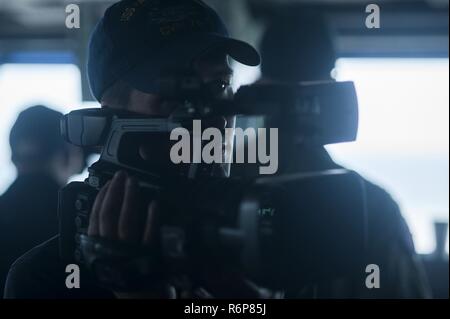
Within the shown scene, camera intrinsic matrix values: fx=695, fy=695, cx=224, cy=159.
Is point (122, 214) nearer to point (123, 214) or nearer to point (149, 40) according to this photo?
point (123, 214)

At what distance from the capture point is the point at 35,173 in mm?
1131

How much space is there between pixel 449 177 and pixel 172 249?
1404mm

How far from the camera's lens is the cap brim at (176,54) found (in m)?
0.77

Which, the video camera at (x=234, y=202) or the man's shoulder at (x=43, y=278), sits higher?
the video camera at (x=234, y=202)

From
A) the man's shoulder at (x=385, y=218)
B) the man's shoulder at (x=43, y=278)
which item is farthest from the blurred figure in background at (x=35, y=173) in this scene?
the man's shoulder at (x=385, y=218)

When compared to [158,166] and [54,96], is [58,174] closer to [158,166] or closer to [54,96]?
[54,96]

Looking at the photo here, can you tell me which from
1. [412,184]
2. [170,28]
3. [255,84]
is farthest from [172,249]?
[412,184]

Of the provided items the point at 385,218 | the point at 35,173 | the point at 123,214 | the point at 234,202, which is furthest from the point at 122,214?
the point at 35,173

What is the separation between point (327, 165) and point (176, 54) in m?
0.21

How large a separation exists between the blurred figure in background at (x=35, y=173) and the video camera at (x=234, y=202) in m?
0.27

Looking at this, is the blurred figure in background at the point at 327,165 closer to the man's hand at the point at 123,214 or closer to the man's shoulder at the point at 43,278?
the man's hand at the point at 123,214

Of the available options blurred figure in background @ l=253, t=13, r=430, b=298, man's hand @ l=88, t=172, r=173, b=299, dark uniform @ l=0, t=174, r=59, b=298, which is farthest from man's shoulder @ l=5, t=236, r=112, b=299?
blurred figure in background @ l=253, t=13, r=430, b=298

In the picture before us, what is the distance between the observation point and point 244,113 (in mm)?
658

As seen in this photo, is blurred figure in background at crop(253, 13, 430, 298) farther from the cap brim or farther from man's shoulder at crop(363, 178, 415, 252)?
the cap brim
